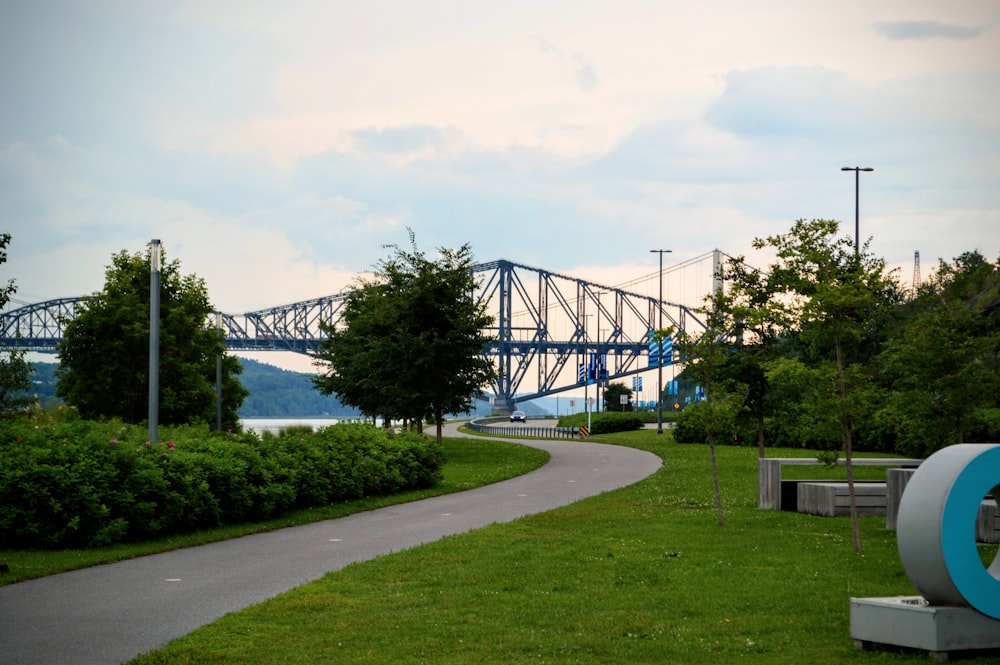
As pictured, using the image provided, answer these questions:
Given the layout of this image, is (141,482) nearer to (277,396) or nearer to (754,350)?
(754,350)

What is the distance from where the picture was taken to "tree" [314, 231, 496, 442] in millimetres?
35531

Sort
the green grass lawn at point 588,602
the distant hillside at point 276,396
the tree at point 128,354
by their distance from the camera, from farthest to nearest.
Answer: the distant hillside at point 276,396 < the tree at point 128,354 < the green grass lawn at point 588,602

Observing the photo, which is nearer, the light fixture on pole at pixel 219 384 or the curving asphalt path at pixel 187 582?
the curving asphalt path at pixel 187 582

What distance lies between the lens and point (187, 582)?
11602mm

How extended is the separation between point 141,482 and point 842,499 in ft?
34.2

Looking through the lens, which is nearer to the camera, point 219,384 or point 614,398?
point 219,384

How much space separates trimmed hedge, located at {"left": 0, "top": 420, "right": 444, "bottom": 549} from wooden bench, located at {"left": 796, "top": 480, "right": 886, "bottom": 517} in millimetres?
→ 8302

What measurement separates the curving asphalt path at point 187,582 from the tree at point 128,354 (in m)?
19.3

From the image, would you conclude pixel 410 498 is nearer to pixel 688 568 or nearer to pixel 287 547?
pixel 287 547

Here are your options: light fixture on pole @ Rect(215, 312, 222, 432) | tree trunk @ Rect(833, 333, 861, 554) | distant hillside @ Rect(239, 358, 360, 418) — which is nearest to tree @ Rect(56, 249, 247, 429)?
light fixture on pole @ Rect(215, 312, 222, 432)

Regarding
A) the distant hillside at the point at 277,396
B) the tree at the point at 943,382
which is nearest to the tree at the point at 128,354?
the tree at the point at 943,382

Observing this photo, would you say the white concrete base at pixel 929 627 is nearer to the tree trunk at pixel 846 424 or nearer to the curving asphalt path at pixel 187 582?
the tree trunk at pixel 846 424

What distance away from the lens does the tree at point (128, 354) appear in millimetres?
36500

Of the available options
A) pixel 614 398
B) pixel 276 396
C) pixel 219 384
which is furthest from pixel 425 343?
pixel 276 396
